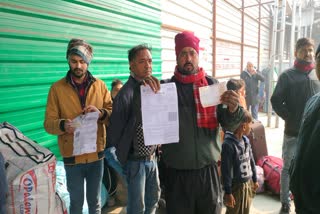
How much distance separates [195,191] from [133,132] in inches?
27.0

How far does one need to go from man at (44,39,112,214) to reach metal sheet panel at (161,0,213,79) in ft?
10.4

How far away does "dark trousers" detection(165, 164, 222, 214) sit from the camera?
190cm

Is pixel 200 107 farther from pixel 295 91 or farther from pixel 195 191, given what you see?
pixel 295 91

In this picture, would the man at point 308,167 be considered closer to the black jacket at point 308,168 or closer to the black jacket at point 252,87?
the black jacket at point 308,168

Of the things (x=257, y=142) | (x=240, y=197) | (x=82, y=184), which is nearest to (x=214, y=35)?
(x=257, y=142)

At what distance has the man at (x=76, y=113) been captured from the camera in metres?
2.14

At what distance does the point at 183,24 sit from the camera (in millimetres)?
5969

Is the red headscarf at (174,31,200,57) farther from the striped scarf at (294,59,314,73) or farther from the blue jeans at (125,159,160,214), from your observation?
the striped scarf at (294,59,314,73)

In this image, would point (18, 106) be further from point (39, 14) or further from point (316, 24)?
point (316, 24)

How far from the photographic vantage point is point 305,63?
3.00 meters

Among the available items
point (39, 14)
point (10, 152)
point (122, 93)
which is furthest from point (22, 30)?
point (10, 152)

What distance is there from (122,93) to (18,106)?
1.14 metres

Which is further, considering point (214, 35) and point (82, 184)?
point (214, 35)

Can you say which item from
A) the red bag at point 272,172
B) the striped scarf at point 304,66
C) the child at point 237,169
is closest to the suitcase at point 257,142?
the red bag at point 272,172
